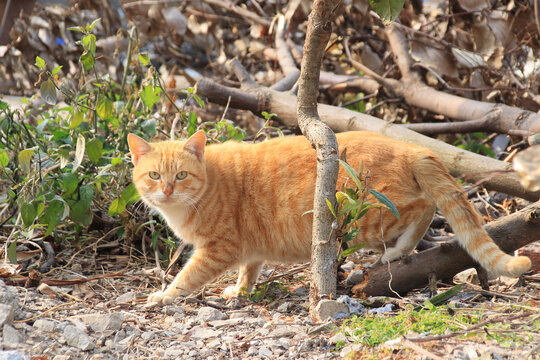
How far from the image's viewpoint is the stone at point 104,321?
7.60 feet

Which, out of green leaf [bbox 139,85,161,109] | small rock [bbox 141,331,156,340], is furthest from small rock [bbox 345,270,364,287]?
green leaf [bbox 139,85,161,109]

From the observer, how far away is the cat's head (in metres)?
3.15

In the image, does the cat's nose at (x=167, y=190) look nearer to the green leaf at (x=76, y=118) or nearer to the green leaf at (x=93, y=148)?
the green leaf at (x=93, y=148)

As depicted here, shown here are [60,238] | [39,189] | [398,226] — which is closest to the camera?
[398,226]

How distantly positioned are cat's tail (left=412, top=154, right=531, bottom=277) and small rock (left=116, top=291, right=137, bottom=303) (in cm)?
160

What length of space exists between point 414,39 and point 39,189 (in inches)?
129

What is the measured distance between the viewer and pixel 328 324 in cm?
215

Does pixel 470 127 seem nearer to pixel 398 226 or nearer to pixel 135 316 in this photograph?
pixel 398 226

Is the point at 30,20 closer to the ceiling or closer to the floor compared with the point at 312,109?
closer to the ceiling

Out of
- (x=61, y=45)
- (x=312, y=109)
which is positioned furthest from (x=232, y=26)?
(x=312, y=109)

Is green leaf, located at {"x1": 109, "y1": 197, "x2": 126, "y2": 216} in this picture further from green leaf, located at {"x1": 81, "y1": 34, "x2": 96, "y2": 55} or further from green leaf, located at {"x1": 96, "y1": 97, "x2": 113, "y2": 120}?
green leaf, located at {"x1": 81, "y1": 34, "x2": 96, "y2": 55}

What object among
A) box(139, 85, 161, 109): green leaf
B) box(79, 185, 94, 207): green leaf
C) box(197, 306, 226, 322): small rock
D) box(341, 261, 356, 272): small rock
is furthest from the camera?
box(139, 85, 161, 109): green leaf

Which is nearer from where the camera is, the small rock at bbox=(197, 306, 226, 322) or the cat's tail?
the cat's tail

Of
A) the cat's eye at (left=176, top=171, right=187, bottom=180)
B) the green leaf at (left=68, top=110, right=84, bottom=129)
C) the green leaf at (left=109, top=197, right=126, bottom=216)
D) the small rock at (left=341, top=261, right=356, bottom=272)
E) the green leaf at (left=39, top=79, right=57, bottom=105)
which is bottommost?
the small rock at (left=341, top=261, right=356, bottom=272)
